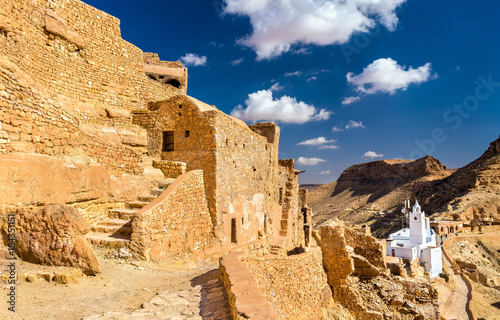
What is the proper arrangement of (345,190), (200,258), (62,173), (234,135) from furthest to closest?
(345,190), (234,135), (200,258), (62,173)

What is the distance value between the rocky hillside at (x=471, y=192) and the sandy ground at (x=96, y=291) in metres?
48.2

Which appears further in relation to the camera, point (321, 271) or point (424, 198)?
point (424, 198)

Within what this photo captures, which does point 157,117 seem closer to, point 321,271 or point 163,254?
point 163,254

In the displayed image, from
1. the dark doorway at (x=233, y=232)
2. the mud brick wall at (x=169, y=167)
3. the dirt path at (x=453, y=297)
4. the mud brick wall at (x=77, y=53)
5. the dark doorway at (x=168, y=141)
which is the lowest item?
the dirt path at (x=453, y=297)

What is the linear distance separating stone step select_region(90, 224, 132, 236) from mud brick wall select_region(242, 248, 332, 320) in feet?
8.11

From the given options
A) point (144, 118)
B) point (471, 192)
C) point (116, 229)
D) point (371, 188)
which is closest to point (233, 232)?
point (116, 229)

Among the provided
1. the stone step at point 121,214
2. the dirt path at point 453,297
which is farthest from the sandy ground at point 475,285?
the stone step at point 121,214

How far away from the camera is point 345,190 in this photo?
3780 inches

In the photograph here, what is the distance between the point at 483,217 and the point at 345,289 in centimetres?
4251

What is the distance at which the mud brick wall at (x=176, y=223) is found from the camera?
6.34 metres

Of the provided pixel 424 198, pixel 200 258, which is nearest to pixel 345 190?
pixel 424 198

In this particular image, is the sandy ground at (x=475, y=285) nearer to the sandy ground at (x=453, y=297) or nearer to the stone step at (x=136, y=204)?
the sandy ground at (x=453, y=297)

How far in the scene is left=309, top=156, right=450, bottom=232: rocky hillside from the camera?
7062 centimetres

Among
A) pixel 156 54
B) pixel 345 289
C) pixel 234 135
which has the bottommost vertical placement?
pixel 345 289
